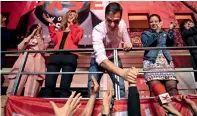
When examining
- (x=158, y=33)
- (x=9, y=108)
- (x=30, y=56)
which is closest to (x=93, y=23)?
(x=30, y=56)

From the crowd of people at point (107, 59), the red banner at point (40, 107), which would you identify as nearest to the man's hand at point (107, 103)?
the crowd of people at point (107, 59)

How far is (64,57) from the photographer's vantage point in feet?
10.2

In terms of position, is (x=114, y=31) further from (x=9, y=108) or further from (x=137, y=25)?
(x=137, y=25)

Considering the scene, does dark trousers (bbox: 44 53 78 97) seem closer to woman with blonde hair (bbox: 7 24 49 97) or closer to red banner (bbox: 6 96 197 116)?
red banner (bbox: 6 96 197 116)

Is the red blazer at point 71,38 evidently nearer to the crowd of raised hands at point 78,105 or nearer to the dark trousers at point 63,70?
the dark trousers at point 63,70

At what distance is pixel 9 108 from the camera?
2.80 m

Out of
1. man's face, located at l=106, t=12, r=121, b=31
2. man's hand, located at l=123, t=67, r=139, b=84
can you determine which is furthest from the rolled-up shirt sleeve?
man's hand, located at l=123, t=67, r=139, b=84

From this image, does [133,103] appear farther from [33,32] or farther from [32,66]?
[33,32]

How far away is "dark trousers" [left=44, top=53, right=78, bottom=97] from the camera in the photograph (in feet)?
9.80

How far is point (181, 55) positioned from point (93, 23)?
2.42m

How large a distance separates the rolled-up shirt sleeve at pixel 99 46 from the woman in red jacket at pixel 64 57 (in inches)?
23.2

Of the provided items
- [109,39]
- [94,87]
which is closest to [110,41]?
[109,39]

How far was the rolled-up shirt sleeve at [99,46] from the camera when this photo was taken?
252cm

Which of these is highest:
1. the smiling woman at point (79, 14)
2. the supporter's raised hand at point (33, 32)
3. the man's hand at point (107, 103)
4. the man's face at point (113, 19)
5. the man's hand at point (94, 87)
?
the smiling woman at point (79, 14)
